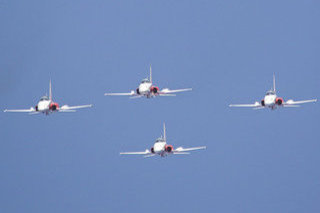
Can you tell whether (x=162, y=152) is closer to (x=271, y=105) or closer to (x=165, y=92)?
(x=165, y=92)

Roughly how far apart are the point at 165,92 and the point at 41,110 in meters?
18.2

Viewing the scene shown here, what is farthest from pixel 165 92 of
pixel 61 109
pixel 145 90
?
pixel 61 109

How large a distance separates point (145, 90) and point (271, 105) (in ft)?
60.5

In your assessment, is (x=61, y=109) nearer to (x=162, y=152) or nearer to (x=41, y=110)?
(x=41, y=110)

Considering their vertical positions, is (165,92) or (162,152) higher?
(165,92)

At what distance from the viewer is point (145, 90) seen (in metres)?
108

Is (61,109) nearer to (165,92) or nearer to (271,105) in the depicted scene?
(165,92)

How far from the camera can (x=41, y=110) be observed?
10681cm

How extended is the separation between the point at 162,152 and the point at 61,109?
16.3 metres

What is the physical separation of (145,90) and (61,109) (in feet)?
41.2

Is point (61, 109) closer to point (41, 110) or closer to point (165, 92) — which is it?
point (41, 110)

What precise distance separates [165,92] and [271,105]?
15557mm

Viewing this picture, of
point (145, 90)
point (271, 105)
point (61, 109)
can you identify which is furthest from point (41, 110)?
point (271, 105)

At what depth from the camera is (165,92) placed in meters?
109
